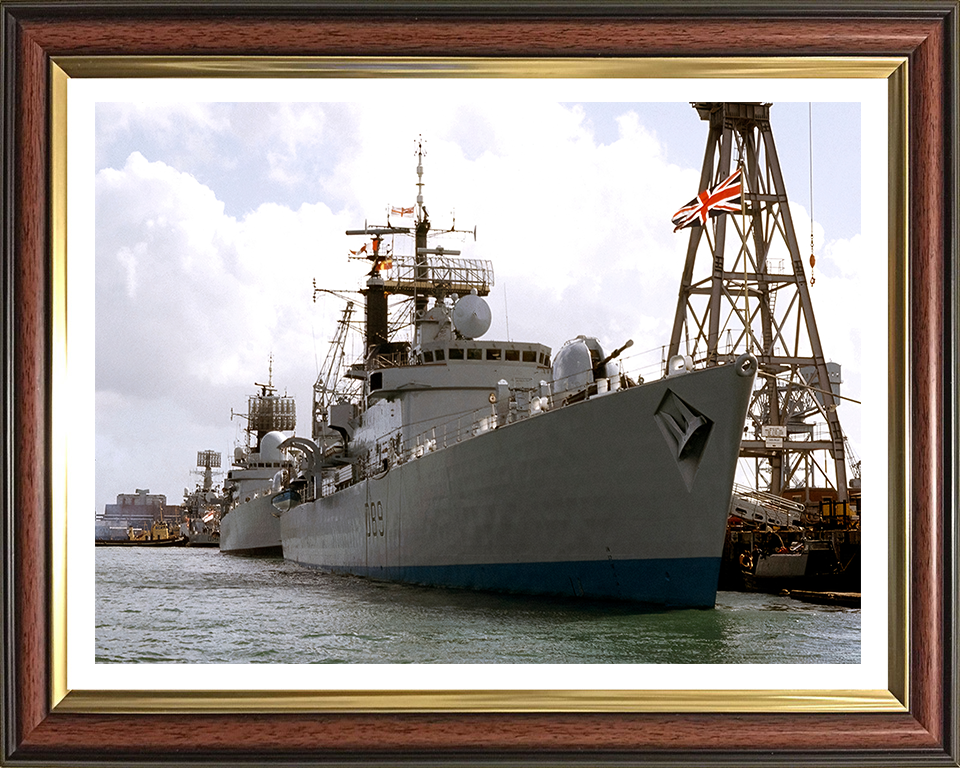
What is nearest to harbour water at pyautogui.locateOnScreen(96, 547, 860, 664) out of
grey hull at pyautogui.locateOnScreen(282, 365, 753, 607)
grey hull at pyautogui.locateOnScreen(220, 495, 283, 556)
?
grey hull at pyautogui.locateOnScreen(282, 365, 753, 607)

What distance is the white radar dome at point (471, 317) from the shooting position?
18141 mm

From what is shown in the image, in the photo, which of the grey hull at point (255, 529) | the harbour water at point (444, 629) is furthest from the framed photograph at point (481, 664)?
the grey hull at point (255, 529)

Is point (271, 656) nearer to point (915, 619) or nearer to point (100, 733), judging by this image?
point (100, 733)

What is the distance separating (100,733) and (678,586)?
767 centimetres

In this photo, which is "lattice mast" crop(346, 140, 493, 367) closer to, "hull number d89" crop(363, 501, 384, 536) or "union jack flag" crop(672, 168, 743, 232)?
"hull number d89" crop(363, 501, 384, 536)

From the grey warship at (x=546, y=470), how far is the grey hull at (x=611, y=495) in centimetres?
2

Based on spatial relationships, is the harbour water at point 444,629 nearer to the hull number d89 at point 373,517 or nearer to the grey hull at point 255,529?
the hull number d89 at point 373,517

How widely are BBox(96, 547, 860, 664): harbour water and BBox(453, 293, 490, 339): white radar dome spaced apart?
5.32 meters

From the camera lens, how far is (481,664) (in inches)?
153

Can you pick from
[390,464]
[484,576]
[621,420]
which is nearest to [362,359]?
[390,464]

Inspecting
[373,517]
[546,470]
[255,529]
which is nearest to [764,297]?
[546,470]

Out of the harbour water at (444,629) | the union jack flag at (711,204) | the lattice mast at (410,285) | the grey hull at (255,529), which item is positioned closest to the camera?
the harbour water at (444,629)

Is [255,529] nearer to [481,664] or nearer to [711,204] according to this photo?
[711,204]

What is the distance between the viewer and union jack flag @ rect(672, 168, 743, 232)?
7.14m
